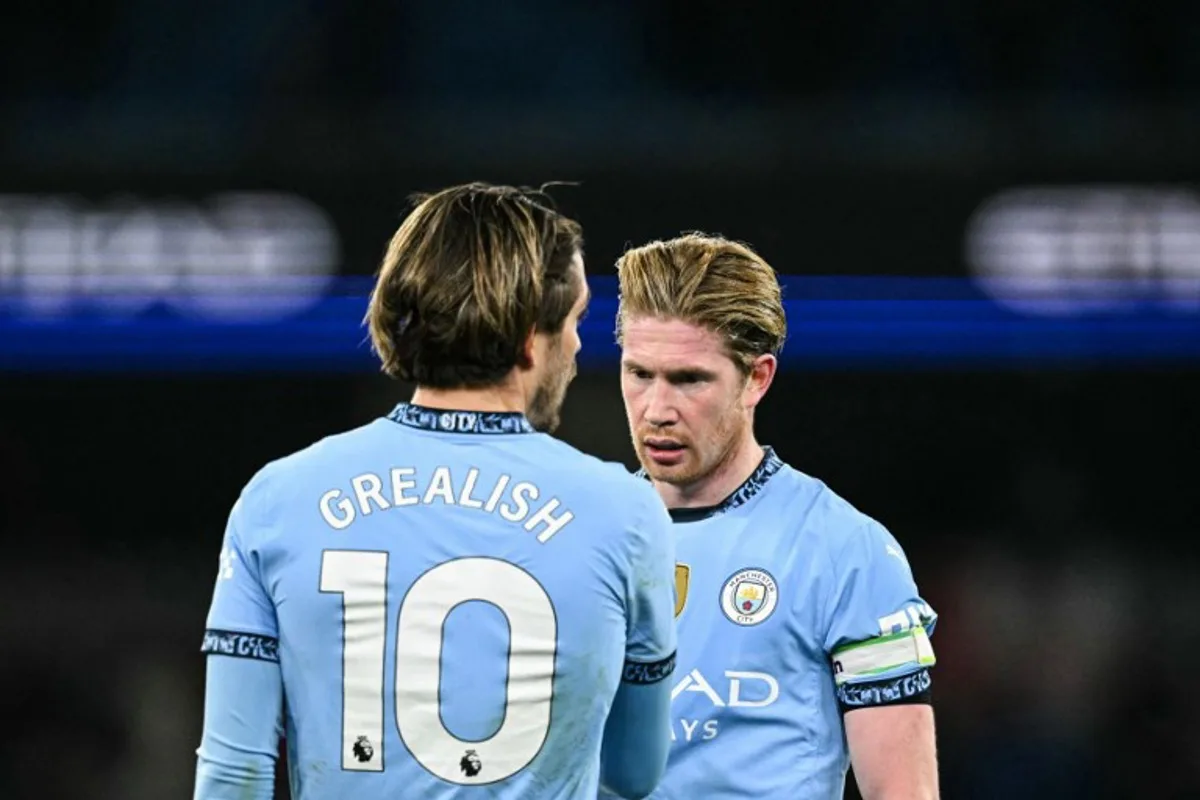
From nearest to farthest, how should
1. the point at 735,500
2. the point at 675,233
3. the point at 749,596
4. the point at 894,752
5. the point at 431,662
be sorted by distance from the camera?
the point at 431,662 → the point at 894,752 → the point at 749,596 → the point at 735,500 → the point at 675,233

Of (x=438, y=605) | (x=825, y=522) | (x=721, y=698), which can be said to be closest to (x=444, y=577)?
(x=438, y=605)

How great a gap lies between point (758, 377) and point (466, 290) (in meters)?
0.97

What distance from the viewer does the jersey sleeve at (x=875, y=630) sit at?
2.53m

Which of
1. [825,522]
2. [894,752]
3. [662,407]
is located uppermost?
[662,407]

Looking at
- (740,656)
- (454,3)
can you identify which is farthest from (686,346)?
(454,3)

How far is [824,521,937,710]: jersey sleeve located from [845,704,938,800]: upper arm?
0.06 ft

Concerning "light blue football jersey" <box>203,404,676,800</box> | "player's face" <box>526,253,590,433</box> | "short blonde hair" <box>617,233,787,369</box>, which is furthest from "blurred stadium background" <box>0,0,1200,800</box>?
"light blue football jersey" <box>203,404,676,800</box>

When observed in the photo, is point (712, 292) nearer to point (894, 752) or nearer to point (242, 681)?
point (894, 752)

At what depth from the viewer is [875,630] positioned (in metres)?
2.55

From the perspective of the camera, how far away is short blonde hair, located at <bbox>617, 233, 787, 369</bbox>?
275 centimetres

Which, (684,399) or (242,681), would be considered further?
(684,399)

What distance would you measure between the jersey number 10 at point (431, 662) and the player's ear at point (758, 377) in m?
Answer: 0.95

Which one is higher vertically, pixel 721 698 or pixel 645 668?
pixel 645 668

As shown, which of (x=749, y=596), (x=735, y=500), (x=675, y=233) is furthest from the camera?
(x=675, y=233)
